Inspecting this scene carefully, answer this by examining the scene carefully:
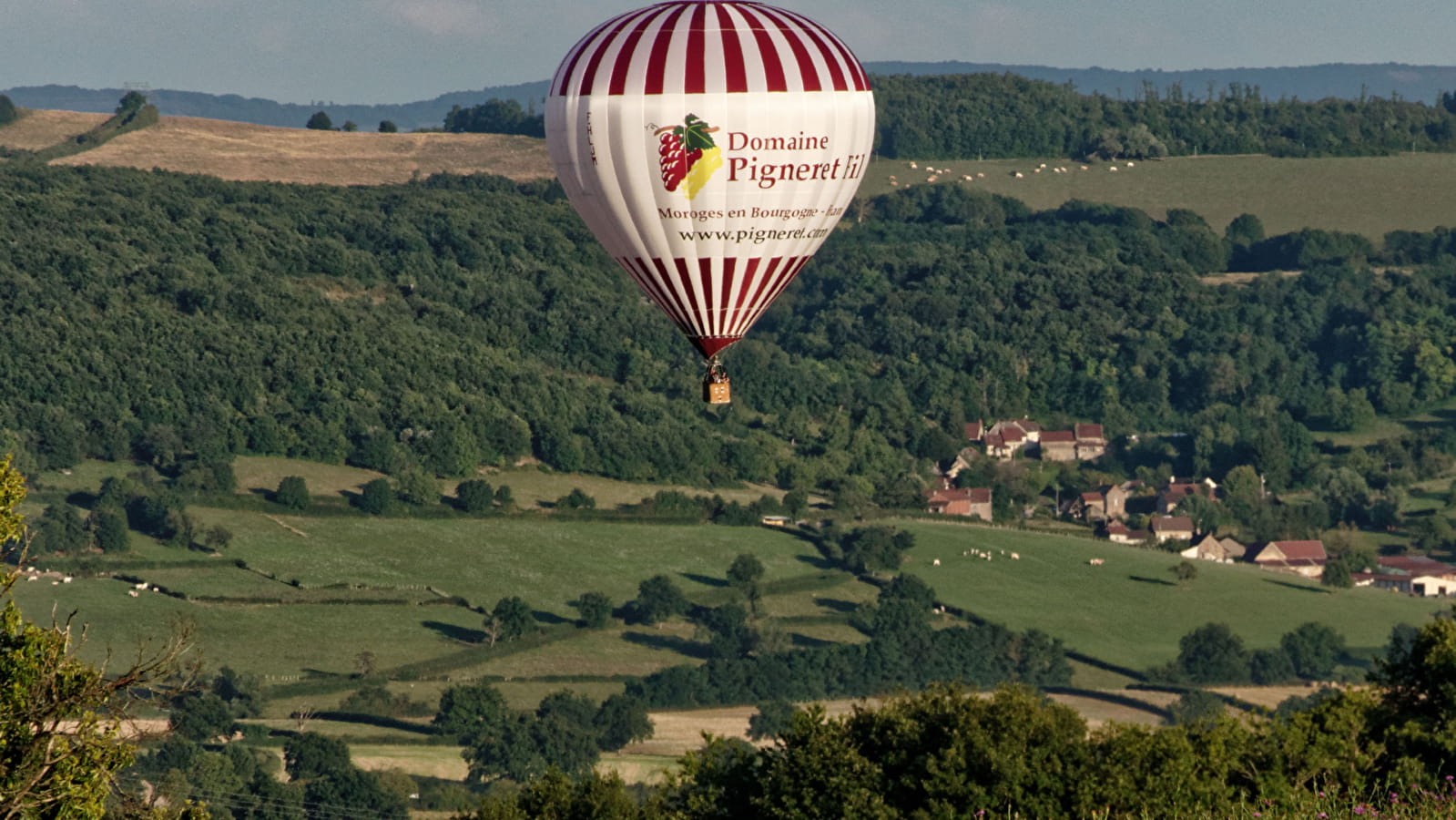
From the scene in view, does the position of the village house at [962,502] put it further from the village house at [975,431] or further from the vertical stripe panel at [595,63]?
the vertical stripe panel at [595,63]

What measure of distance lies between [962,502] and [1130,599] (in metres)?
22.5

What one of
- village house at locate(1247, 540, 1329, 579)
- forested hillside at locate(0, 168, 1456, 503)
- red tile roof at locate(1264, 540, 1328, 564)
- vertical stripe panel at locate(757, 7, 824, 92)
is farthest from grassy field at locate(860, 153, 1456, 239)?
vertical stripe panel at locate(757, 7, 824, 92)

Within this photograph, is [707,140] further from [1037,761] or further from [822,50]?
[1037,761]

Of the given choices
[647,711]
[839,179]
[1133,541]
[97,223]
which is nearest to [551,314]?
[97,223]

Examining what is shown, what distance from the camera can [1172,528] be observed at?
111625 mm

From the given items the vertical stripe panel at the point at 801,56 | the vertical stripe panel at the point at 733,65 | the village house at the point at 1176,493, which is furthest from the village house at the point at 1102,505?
the vertical stripe panel at the point at 733,65

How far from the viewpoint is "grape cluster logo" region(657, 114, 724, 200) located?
2878 centimetres

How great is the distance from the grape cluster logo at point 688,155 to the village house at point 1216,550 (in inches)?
3142

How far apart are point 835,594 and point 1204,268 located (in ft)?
267

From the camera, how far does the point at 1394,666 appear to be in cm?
3045

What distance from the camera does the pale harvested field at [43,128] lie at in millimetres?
159125

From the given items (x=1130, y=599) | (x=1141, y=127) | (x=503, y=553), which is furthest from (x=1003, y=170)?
(x=503, y=553)

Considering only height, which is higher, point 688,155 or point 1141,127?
point 688,155

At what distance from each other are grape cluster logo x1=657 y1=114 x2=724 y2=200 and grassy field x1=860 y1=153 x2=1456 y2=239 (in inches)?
5589
